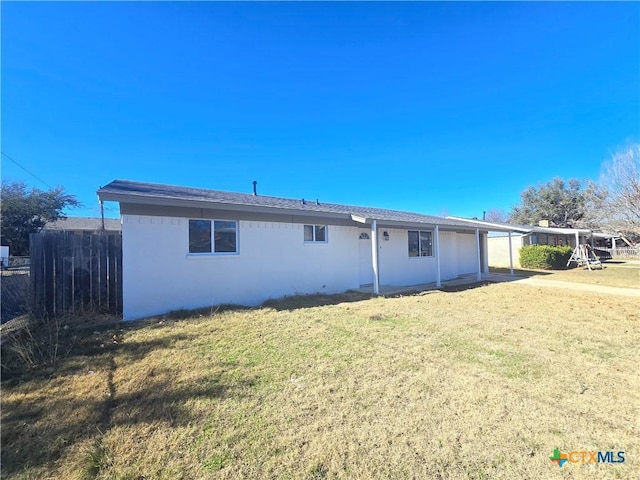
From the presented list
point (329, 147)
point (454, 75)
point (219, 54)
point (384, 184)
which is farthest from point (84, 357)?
point (384, 184)

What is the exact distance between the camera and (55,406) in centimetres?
312

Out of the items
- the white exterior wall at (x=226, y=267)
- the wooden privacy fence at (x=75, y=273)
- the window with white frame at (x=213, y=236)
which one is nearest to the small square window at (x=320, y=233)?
the white exterior wall at (x=226, y=267)

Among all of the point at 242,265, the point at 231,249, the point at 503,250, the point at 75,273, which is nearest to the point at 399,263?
the point at 242,265

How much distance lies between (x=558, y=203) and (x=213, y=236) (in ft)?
143

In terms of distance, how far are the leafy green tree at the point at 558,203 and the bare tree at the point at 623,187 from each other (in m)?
17.4

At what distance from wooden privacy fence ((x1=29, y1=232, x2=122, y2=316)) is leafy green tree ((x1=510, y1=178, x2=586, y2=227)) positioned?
4376 centimetres

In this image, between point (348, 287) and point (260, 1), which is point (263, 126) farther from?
point (348, 287)

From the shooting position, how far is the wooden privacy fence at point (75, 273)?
6746 mm

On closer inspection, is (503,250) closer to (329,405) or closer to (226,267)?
(226,267)

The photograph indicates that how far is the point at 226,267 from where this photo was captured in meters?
8.24

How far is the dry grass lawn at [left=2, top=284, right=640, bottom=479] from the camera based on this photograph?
2.25 metres

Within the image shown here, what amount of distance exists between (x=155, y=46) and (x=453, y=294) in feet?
41.8

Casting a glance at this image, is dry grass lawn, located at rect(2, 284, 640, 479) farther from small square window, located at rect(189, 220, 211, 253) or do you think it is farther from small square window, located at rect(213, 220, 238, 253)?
small square window, located at rect(213, 220, 238, 253)

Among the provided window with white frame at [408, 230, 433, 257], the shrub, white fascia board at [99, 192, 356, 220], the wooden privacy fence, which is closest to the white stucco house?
white fascia board at [99, 192, 356, 220]
